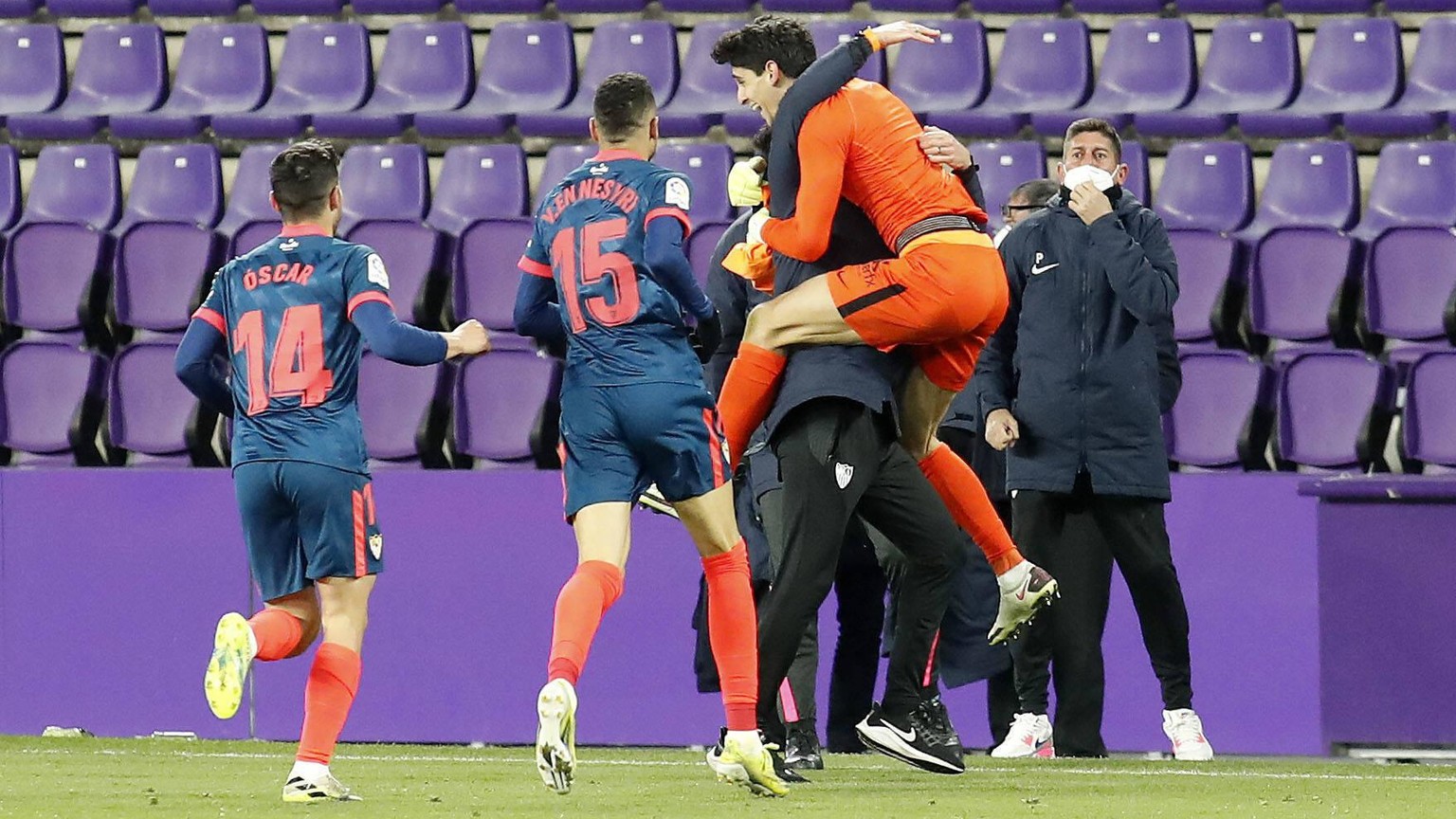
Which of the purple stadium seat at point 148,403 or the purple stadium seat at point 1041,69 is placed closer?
the purple stadium seat at point 148,403

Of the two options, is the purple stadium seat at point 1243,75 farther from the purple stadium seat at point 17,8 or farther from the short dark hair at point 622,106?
the purple stadium seat at point 17,8

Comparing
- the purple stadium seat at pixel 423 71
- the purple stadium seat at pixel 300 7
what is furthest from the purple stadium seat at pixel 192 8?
the purple stadium seat at pixel 423 71

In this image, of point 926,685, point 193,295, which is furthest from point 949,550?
point 193,295

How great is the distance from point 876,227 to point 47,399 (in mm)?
4665

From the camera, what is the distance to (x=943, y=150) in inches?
210

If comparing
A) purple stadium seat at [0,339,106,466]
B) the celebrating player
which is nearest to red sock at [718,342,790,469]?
the celebrating player

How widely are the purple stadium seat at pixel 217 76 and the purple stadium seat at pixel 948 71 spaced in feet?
10.7

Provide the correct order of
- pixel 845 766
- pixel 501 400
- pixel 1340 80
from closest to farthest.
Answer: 1. pixel 845 766
2. pixel 501 400
3. pixel 1340 80

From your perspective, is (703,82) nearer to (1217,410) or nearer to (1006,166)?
(1006,166)

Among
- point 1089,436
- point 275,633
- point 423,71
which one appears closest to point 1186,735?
point 1089,436

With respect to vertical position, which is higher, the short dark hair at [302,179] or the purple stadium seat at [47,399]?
the short dark hair at [302,179]

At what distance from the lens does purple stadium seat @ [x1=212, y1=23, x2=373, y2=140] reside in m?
11.2

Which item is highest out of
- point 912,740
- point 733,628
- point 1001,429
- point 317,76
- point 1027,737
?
point 317,76

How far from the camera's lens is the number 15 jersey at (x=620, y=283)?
16.7ft
